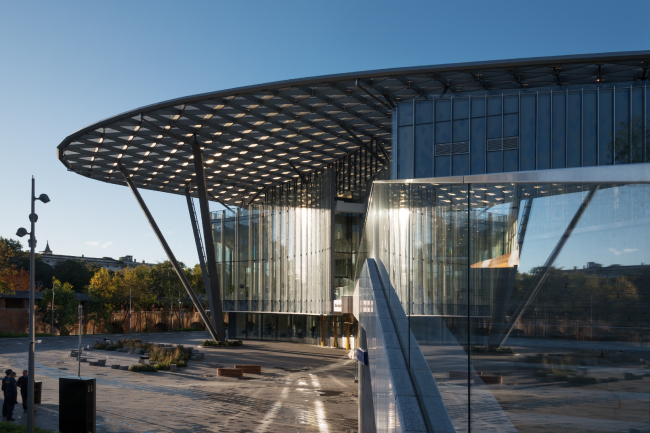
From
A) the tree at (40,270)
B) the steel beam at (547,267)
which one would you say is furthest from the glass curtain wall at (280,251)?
the steel beam at (547,267)

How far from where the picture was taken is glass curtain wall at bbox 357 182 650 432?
10.4ft

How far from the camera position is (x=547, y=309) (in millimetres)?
3682

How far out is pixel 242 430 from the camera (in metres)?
17.8

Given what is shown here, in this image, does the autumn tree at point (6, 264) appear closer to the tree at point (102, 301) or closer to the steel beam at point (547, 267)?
the tree at point (102, 301)

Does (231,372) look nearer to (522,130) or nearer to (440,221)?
(522,130)

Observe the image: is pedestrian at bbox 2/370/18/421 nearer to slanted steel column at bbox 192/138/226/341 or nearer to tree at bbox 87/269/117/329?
slanted steel column at bbox 192/138/226/341

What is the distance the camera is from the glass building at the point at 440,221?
3416 millimetres

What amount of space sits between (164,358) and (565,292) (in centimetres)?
3523

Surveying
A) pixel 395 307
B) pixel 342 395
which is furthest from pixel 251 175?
pixel 395 307

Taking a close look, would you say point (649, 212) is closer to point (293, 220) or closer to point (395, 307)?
point (395, 307)

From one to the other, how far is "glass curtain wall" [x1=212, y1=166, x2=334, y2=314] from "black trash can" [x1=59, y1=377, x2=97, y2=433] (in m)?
35.7

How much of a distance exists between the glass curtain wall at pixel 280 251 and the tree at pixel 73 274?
153 ft

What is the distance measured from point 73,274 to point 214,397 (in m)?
88.9

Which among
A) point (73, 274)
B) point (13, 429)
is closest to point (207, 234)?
point (13, 429)
